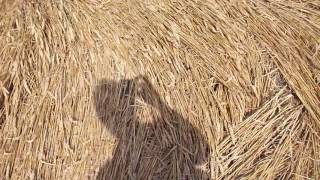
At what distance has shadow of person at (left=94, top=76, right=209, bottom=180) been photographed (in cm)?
156

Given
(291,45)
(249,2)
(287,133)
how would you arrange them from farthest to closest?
(249,2), (291,45), (287,133)

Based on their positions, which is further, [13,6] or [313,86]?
[13,6]

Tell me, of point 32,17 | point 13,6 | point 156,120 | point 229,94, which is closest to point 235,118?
point 229,94

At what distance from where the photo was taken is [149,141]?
160 centimetres

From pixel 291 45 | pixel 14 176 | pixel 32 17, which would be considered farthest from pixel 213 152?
pixel 32 17

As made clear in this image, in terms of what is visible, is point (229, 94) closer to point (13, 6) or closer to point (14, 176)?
point (14, 176)

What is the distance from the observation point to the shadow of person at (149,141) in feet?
5.11

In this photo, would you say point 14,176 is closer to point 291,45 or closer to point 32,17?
point 32,17

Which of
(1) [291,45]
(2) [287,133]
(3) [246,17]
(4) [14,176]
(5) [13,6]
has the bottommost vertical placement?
(4) [14,176]

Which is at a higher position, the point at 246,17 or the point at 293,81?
the point at 246,17

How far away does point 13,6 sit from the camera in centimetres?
185

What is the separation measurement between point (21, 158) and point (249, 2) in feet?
4.42

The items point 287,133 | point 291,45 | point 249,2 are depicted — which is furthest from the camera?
point 249,2

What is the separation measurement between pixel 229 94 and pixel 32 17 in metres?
1.07
